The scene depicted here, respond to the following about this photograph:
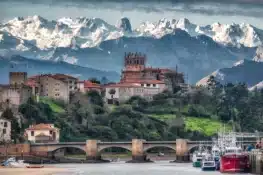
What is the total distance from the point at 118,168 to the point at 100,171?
10.5 metres

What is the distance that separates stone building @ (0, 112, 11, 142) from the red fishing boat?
54925 mm

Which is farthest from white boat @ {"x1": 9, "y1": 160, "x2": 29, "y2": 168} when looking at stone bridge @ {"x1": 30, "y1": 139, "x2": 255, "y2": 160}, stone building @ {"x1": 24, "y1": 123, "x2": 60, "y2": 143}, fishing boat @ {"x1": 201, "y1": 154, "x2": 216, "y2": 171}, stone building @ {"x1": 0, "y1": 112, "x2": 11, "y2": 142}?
stone building @ {"x1": 24, "y1": 123, "x2": 60, "y2": 143}

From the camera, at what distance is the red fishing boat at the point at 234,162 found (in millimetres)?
130875

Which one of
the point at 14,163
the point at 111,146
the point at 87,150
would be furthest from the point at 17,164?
the point at 111,146

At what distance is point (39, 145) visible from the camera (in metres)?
177

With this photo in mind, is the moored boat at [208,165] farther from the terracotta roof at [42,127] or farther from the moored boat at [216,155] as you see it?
the terracotta roof at [42,127]

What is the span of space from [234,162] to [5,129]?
192 ft

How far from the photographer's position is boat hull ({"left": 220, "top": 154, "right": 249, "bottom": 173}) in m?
131

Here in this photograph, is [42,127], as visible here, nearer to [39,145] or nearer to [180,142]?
[39,145]

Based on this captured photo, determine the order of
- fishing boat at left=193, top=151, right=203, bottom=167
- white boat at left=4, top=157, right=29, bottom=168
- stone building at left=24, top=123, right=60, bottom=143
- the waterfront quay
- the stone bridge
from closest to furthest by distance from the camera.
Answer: white boat at left=4, top=157, right=29, bottom=168
fishing boat at left=193, top=151, right=203, bottom=167
the waterfront quay
the stone bridge
stone building at left=24, top=123, right=60, bottom=143

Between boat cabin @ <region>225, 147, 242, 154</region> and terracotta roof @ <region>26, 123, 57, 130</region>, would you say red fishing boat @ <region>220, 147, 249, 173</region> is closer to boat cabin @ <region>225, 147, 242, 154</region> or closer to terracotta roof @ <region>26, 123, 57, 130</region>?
boat cabin @ <region>225, 147, 242, 154</region>

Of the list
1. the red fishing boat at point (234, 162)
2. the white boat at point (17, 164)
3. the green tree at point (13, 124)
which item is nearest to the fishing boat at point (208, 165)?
the red fishing boat at point (234, 162)

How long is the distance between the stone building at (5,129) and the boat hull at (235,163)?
55.9m

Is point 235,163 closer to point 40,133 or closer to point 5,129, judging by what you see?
point 5,129
